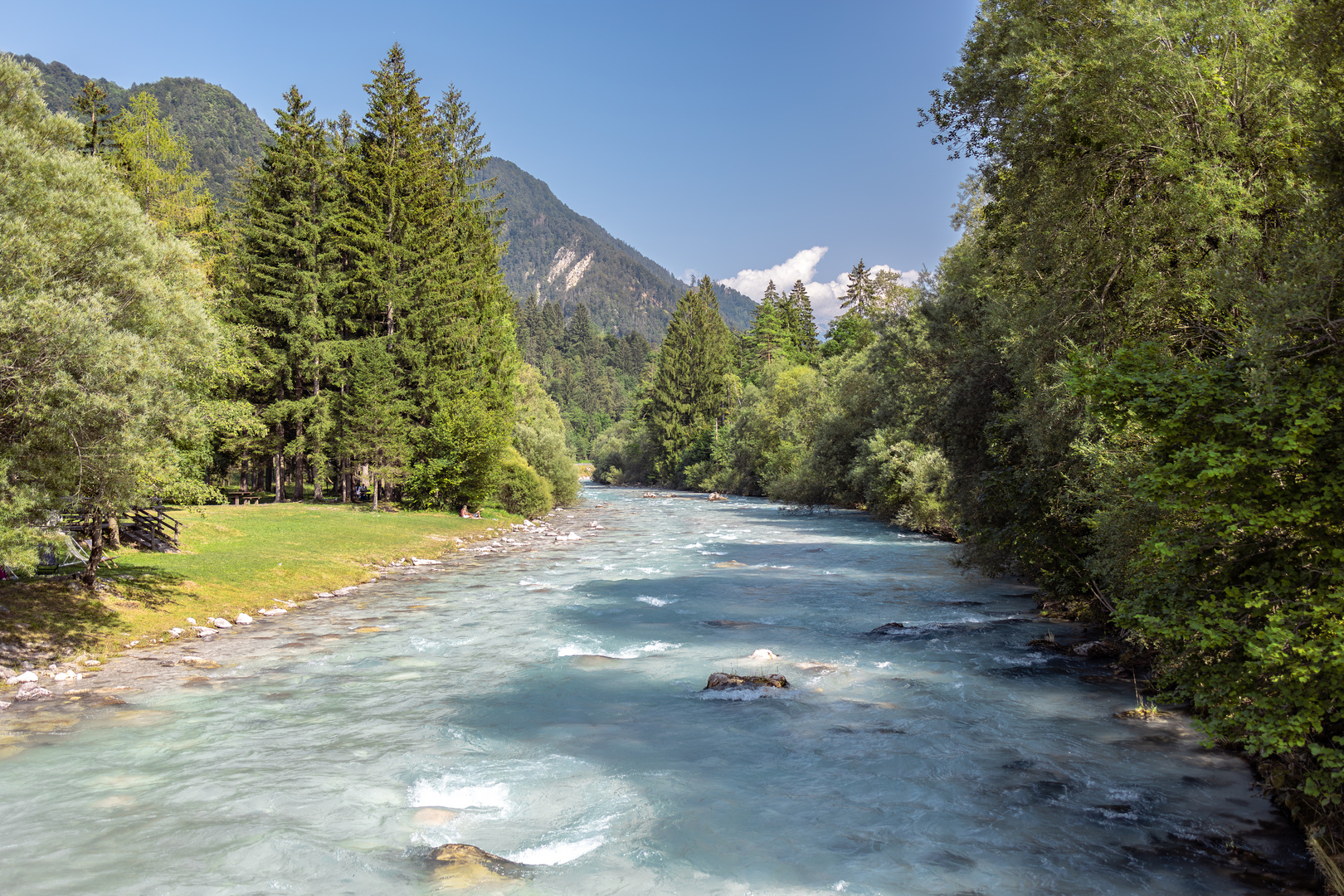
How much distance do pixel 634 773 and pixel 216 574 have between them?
16.6m

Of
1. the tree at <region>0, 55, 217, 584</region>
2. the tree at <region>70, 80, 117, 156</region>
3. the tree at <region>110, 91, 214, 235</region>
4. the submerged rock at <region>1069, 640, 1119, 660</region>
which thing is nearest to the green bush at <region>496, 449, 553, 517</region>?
the tree at <region>110, 91, 214, 235</region>

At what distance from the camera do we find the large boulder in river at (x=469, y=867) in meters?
7.80

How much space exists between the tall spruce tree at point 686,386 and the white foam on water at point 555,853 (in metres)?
89.3

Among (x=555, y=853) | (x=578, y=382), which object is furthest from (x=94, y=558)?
(x=578, y=382)

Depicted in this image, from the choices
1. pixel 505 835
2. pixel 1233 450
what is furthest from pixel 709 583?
pixel 1233 450

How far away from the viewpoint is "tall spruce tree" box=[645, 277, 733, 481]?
99.3 meters

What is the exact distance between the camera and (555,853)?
8492 millimetres

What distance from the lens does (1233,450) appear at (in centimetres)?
664

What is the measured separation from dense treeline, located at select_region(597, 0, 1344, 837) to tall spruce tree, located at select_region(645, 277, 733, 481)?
7440 centimetres

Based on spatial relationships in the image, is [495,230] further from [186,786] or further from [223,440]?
[186,786]

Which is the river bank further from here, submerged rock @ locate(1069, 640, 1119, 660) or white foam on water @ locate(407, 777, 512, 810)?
submerged rock @ locate(1069, 640, 1119, 660)

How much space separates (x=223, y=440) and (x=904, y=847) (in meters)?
37.0

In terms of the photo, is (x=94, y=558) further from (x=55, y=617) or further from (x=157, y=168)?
(x=157, y=168)

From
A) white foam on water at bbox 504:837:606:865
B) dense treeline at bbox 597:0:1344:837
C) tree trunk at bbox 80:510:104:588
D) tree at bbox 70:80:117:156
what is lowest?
white foam on water at bbox 504:837:606:865
